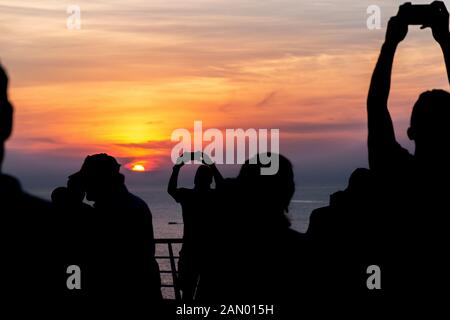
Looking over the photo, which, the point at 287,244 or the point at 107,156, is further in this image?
the point at 107,156

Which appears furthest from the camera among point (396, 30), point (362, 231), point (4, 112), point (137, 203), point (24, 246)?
point (137, 203)

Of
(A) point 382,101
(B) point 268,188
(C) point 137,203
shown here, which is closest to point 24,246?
(B) point 268,188

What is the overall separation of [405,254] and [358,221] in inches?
10.9

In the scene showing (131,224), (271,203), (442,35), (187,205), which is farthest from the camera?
(187,205)

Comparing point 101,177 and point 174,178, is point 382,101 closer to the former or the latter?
point 101,177

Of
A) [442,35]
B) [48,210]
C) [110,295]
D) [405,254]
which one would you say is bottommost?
[110,295]

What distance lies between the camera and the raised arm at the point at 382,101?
373 cm

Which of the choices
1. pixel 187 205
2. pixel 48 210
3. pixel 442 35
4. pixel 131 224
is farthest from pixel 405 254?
pixel 187 205

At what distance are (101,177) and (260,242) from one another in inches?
122

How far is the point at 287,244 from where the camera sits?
3.56m

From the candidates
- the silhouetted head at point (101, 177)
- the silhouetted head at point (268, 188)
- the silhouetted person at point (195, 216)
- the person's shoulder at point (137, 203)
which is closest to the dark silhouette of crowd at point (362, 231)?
the silhouetted head at point (268, 188)

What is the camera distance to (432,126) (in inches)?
145

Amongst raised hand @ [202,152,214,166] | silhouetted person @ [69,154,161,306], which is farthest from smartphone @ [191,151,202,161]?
silhouetted person @ [69,154,161,306]

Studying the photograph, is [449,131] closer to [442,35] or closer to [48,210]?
[442,35]
